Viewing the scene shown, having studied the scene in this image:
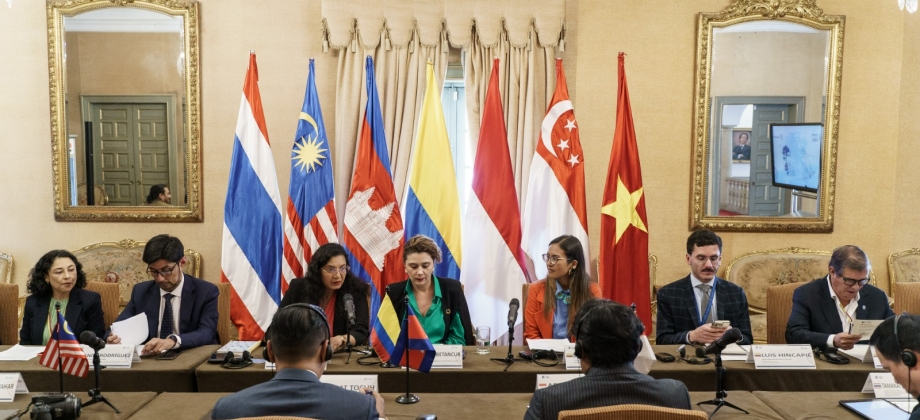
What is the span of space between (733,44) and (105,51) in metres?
4.93

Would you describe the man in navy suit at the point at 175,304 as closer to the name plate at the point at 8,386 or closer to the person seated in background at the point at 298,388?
the name plate at the point at 8,386

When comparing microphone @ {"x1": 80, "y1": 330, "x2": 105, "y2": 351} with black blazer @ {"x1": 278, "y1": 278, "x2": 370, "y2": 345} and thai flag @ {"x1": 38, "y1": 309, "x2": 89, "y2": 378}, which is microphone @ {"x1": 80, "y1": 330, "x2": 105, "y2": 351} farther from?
black blazer @ {"x1": 278, "y1": 278, "x2": 370, "y2": 345}

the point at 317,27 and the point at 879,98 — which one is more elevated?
the point at 317,27

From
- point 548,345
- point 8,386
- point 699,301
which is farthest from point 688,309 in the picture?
point 8,386

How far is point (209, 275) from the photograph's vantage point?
6.09 metres

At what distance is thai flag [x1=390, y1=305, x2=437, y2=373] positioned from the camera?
3.01 meters

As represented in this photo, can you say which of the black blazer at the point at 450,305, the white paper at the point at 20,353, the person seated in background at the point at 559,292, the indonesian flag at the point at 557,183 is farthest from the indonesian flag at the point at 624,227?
the white paper at the point at 20,353

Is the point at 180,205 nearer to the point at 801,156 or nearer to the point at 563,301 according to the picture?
the point at 563,301

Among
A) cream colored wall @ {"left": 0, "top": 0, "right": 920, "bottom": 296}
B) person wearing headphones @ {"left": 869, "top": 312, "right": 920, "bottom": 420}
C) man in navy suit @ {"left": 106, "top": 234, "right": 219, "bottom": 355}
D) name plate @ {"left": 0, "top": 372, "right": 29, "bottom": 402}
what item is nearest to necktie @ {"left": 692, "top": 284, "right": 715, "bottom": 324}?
person wearing headphones @ {"left": 869, "top": 312, "right": 920, "bottom": 420}

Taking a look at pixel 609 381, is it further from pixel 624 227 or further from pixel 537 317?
pixel 624 227

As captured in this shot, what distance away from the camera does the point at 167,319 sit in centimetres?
410

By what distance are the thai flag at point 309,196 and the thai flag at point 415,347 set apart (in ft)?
7.62

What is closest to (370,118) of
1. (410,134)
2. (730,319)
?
(410,134)

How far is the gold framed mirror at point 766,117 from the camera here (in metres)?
5.88
